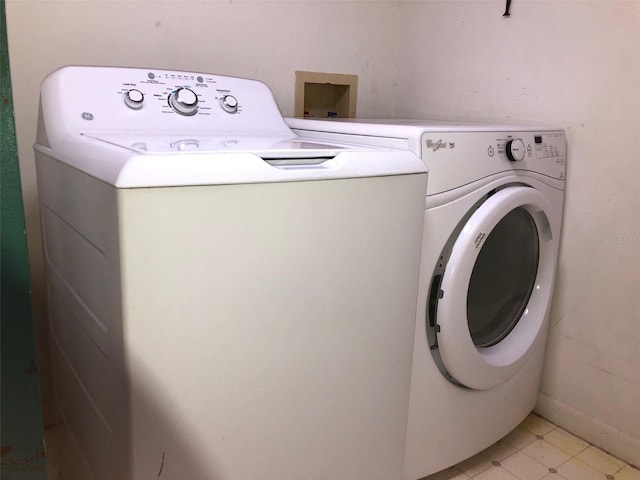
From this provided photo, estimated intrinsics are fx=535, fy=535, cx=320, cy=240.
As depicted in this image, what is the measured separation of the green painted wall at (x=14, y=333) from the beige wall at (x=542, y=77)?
2.17 feet

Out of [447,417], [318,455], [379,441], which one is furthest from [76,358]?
[447,417]

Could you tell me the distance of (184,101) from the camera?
1.16m

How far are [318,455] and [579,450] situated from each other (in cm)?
88

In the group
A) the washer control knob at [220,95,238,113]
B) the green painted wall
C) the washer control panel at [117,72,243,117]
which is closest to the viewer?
the green painted wall

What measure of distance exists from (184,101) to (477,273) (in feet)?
2.46

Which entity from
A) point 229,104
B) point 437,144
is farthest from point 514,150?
point 229,104

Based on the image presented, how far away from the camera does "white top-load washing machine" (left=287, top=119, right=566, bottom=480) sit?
106 cm

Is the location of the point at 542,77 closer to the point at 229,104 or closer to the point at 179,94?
the point at 229,104

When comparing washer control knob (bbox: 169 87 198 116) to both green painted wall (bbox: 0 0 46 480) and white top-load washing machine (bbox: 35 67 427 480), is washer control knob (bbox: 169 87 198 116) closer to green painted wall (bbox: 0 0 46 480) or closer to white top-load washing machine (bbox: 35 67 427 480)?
white top-load washing machine (bbox: 35 67 427 480)

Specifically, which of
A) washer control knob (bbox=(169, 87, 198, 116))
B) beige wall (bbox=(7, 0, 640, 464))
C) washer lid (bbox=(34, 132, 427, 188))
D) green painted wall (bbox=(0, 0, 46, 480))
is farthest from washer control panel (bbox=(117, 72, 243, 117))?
green painted wall (bbox=(0, 0, 46, 480))

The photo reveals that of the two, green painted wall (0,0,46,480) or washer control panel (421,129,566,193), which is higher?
washer control panel (421,129,566,193)

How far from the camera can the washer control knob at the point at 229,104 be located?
124 cm

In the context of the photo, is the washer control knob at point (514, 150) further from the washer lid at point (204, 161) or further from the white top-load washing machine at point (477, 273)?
the washer lid at point (204, 161)

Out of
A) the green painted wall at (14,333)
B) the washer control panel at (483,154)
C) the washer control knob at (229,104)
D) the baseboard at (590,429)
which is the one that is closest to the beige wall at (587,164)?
the baseboard at (590,429)
